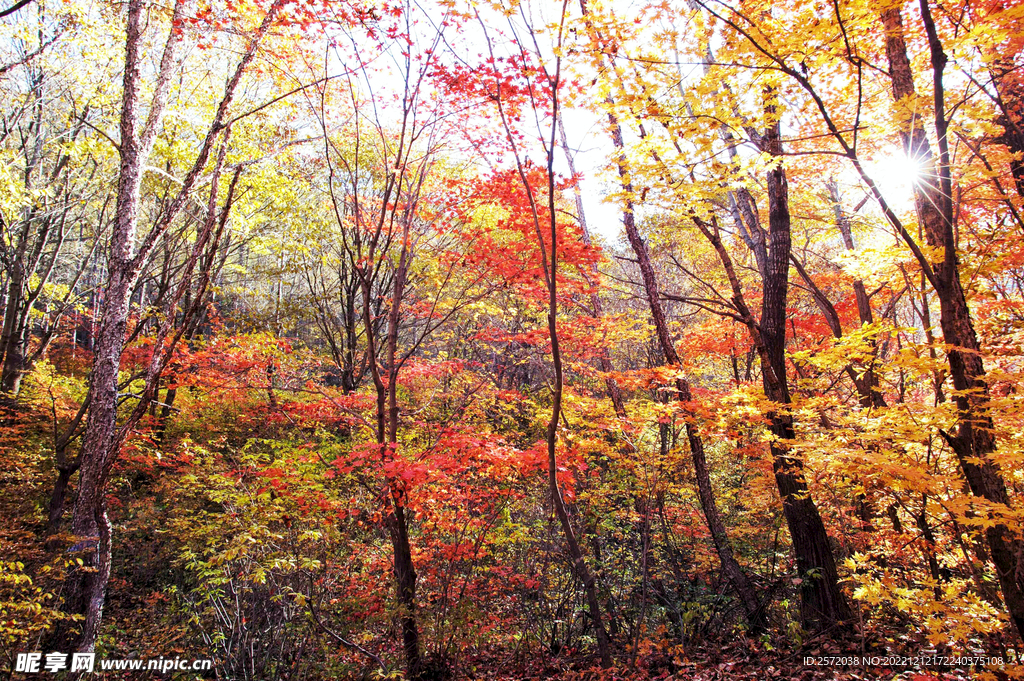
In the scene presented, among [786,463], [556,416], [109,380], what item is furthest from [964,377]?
[109,380]

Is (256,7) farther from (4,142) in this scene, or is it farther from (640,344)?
(640,344)

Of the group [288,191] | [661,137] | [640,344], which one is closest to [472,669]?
[661,137]

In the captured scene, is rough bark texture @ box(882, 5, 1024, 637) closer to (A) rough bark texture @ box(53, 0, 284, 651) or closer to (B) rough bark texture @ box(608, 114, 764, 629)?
(B) rough bark texture @ box(608, 114, 764, 629)

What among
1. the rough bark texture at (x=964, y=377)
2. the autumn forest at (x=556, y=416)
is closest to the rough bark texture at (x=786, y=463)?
the autumn forest at (x=556, y=416)

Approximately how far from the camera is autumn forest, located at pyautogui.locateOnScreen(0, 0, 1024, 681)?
427cm

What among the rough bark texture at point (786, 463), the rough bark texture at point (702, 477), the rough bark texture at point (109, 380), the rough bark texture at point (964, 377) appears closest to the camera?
the rough bark texture at point (964, 377)

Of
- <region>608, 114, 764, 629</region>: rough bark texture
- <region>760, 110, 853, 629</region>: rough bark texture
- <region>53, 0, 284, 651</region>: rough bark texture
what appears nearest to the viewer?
<region>53, 0, 284, 651</region>: rough bark texture

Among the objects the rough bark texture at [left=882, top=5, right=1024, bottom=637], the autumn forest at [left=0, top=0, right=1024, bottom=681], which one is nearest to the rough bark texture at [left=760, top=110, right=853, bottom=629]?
the autumn forest at [left=0, top=0, right=1024, bottom=681]

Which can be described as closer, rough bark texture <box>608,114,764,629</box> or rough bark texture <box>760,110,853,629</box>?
rough bark texture <box>760,110,853,629</box>

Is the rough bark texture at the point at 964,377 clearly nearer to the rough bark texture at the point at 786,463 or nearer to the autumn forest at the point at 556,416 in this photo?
the autumn forest at the point at 556,416

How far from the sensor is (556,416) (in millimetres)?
4078

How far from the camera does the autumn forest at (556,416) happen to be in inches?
168

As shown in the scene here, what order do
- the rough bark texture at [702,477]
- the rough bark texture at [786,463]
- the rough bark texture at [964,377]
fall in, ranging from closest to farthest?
the rough bark texture at [964,377] < the rough bark texture at [786,463] < the rough bark texture at [702,477]

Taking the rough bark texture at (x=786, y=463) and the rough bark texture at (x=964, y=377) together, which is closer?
the rough bark texture at (x=964, y=377)
